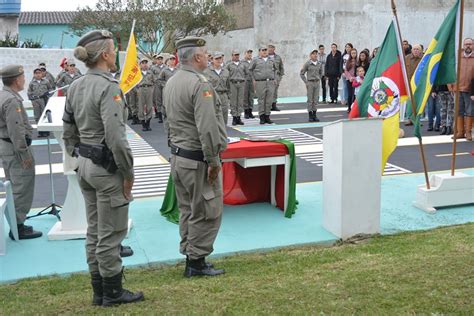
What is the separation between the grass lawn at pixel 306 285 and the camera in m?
4.12

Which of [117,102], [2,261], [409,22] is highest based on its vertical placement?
[409,22]

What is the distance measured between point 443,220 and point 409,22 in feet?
70.4

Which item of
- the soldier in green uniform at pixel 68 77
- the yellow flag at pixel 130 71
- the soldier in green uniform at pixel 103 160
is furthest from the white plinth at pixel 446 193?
the soldier in green uniform at pixel 68 77

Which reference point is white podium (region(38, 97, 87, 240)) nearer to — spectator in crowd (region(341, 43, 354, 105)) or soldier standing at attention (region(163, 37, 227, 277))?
soldier standing at attention (region(163, 37, 227, 277))

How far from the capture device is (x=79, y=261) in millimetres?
5902

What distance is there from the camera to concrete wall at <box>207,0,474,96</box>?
25.8 m

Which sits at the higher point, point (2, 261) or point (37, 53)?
point (37, 53)

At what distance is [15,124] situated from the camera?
6203 millimetres

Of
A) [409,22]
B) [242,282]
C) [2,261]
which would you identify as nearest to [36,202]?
[2,261]

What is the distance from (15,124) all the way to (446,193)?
5.23 meters

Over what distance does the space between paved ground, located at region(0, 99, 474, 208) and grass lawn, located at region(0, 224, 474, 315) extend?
11.3 ft

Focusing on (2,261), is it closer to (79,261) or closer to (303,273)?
(79,261)

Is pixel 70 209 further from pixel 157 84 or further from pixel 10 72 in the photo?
pixel 157 84

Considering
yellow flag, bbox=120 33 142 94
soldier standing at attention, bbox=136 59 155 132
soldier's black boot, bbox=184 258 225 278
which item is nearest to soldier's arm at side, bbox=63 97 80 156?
soldier's black boot, bbox=184 258 225 278
